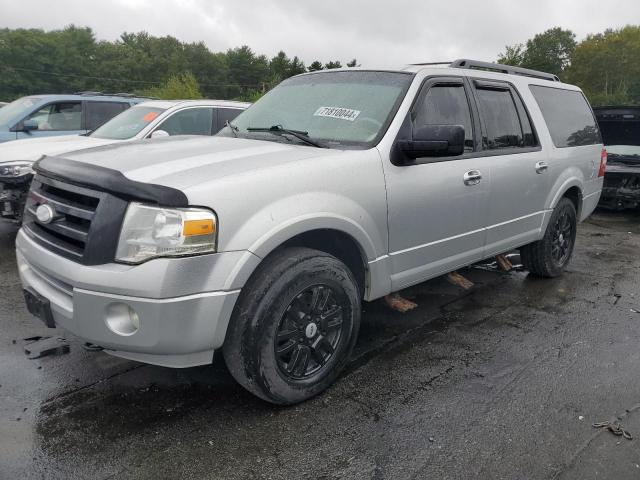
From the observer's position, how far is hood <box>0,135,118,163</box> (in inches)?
230

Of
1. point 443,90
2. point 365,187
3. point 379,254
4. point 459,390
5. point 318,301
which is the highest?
point 443,90

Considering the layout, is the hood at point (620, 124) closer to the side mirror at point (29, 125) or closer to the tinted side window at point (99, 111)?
the tinted side window at point (99, 111)

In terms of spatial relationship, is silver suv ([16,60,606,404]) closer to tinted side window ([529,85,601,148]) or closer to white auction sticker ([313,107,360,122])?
white auction sticker ([313,107,360,122])

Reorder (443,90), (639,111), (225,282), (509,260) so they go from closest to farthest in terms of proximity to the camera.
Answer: (225,282), (443,90), (509,260), (639,111)

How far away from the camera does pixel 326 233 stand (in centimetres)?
307

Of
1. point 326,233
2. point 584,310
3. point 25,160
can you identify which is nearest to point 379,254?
point 326,233

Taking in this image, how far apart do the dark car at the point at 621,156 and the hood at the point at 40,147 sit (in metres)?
8.08

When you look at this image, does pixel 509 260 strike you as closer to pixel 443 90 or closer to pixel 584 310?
pixel 584 310

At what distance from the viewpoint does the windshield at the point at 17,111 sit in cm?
807

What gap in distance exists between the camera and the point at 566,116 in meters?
5.30

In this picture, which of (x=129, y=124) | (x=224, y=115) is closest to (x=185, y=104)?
(x=224, y=115)

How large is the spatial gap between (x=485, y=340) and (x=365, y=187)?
1675 mm

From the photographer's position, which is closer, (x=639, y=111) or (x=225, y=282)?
(x=225, y=282)

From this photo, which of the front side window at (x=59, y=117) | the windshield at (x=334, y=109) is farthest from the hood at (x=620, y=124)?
the front side window at (x=59, y=117)
